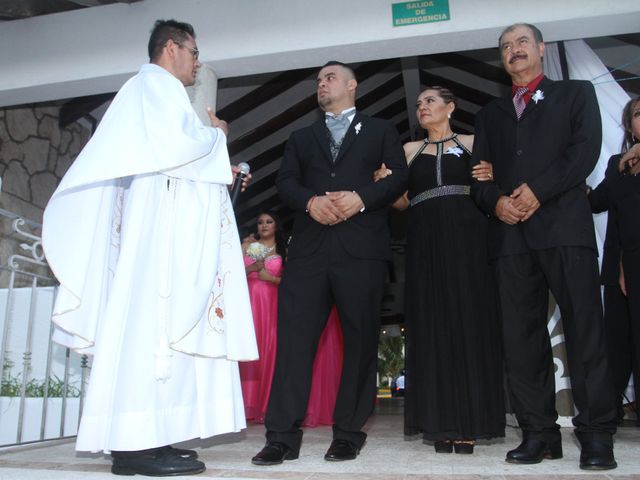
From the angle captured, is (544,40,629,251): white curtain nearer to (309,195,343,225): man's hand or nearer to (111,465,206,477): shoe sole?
(309,195,343,225): man's hand

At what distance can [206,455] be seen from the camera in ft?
8.14

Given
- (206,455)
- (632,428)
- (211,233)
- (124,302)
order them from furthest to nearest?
(632,428) → (206,455) → (211,233) → (124,302)

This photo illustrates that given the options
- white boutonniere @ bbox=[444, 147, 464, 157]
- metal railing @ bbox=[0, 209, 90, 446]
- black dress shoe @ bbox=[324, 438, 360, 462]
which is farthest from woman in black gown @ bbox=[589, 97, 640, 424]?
metal railing @ bbox=[0, 209, 90, 446]

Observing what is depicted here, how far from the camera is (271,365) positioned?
4.85 meters

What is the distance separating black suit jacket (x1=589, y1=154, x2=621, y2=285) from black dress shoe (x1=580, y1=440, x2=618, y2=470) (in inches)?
65.7

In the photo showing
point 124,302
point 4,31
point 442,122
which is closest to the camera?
point 124,302

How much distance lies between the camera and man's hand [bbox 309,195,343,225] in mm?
2482

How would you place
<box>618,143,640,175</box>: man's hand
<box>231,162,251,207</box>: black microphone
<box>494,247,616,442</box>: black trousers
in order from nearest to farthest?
1. <box>494,247,616,442</box>: black trousers
2. <box>231,162,251,207</box>: black microphone
3. <box>618,143,640,175</box>: man's hand

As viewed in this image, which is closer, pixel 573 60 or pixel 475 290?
pixel 475 290

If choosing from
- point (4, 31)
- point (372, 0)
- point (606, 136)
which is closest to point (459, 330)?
point (606, 136)

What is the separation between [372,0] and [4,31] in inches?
122

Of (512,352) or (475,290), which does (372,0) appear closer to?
(475,290)

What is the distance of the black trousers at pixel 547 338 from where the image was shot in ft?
7.02

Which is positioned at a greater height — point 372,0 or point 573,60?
point 372,0
